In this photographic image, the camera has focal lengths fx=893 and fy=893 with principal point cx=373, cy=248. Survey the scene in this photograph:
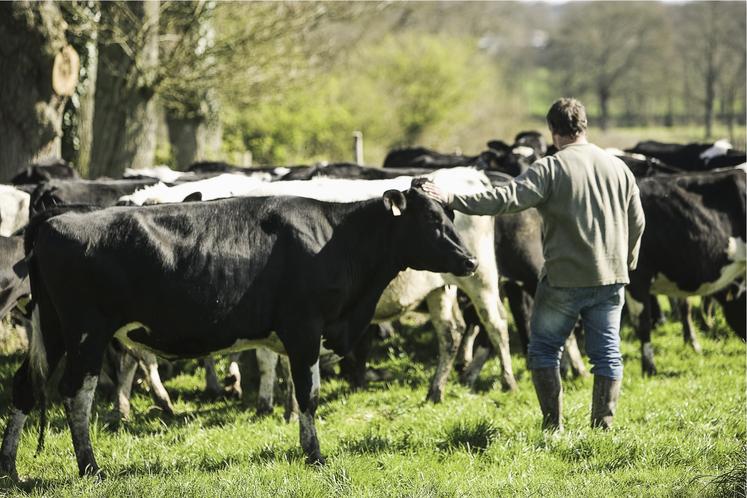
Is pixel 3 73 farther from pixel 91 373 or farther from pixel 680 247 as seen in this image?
pixel 680 247

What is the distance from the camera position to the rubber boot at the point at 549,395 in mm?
6312

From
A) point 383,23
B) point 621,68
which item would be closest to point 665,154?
point 383,23

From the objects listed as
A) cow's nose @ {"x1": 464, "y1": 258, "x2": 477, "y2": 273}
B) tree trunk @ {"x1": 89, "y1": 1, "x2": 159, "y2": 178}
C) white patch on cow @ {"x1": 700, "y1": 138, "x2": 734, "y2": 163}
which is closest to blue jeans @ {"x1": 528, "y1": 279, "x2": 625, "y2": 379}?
cow's nose @ {"x1": 464, "y1": 258, "x2": 477, "y2": 273}

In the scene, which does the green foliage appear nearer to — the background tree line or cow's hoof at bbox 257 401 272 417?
the background tree line

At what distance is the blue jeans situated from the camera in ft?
20.2

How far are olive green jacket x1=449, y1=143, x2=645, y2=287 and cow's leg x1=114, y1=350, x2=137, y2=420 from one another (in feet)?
12.0

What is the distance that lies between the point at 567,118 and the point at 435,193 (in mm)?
1043

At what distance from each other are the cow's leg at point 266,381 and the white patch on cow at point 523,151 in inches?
216

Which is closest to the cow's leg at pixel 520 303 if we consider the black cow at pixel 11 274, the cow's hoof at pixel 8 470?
the black cow at pixel 11 274

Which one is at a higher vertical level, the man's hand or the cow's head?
the man's hand

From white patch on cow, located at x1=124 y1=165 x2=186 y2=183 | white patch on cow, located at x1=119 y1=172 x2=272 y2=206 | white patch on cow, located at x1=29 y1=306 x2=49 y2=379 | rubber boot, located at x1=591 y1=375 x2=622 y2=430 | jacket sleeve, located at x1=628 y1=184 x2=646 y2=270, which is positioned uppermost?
white patch on cow, located at x1=124 y1=165 x2=186 y2=183

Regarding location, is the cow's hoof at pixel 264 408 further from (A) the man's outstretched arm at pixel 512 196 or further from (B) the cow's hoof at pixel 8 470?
(A) the man's outstretched arm at pixel 512 196

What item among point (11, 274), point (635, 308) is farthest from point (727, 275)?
point (11, 274)

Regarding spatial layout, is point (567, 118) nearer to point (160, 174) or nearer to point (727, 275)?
point (727, 275)
